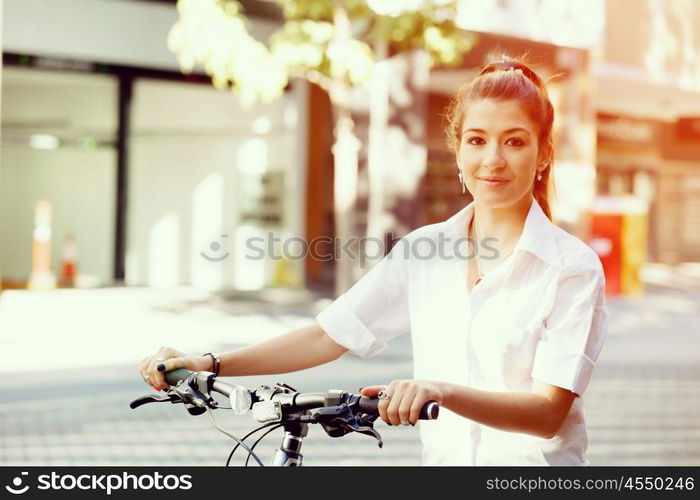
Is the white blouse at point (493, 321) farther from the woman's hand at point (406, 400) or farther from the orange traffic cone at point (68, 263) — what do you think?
the orange traffic cone at point (68, 263)

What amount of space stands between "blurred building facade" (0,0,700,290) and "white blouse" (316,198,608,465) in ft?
38.8

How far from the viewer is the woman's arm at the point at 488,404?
5.64 ft

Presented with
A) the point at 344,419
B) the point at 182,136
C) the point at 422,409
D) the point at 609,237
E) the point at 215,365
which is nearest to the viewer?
the point at 422,409

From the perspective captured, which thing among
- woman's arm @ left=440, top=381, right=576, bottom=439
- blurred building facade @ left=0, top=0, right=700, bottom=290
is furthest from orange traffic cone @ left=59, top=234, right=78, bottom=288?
woman's arm @ left=440, top=381, right=576, bottom=439

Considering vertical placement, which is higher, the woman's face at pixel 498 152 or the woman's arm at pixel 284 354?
the woman's face at pixel 498 152

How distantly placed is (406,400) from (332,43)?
989cm

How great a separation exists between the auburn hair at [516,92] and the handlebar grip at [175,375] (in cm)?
75

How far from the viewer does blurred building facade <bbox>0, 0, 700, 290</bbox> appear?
48.9ft

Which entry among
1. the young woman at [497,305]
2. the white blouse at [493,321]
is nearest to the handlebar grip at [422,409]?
the young woman at [497,305]

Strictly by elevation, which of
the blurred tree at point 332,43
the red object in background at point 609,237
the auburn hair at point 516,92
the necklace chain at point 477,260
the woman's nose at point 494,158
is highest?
the blurred tree at point 332,43

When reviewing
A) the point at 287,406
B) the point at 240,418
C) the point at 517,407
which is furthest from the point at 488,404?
the point at 240,418

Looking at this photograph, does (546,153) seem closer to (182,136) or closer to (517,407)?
(517,407)

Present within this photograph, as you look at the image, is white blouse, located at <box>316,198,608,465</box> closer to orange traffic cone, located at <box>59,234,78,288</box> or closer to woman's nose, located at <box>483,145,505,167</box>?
woman's nose, located at <box>483,145,505,167</box>

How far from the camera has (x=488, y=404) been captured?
1901 mm
